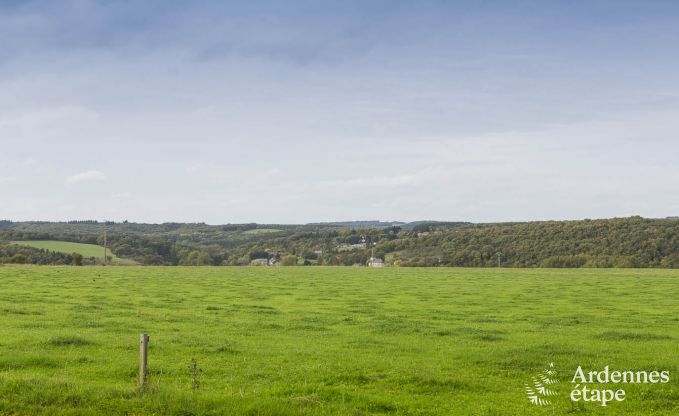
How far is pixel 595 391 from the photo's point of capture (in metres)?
16.3

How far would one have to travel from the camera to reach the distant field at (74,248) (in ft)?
489

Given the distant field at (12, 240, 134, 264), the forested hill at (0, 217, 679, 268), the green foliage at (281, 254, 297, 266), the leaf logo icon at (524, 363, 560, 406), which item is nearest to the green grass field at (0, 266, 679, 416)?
the leaf logo icon at (524, 363, 560, 406)

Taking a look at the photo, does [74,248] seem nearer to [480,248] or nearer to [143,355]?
[480,248]

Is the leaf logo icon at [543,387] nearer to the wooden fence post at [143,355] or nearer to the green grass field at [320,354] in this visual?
the green grass field at [320,354]

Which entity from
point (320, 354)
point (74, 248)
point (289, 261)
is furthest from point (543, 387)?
point (74, 248)

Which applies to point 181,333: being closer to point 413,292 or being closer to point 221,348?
point 221,348

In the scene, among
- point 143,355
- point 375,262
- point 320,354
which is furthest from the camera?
point 375,262

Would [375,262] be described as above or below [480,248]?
below

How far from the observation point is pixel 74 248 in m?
158

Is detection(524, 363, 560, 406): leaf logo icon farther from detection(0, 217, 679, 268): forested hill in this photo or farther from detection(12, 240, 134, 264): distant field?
detection(12, 240, 134, 264): distant field

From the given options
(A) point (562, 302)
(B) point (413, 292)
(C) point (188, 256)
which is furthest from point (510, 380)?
(C) point (188, 256)

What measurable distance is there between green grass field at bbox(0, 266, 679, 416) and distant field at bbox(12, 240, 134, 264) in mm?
114613

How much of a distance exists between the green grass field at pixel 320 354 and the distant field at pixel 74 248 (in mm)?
114613

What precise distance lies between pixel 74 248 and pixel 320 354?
491 feet
